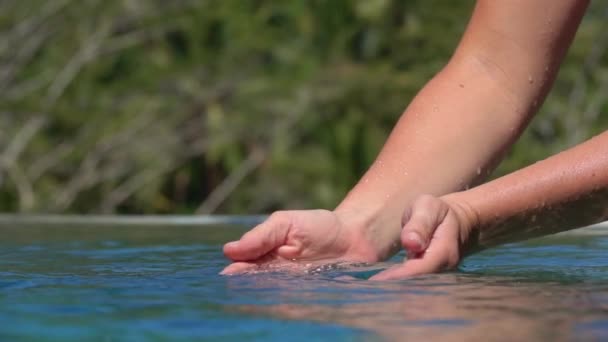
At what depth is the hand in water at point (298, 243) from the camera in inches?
72.6

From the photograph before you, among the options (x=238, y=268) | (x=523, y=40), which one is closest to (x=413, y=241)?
(x=238, y=268)

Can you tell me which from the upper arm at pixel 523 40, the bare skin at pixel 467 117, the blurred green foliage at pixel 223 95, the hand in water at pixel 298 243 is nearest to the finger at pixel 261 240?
the hand in water at pixel 298 243

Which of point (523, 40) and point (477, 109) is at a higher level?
A: point (523, 40)

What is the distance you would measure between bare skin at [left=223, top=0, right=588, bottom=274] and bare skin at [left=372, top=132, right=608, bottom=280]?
8.9 inches

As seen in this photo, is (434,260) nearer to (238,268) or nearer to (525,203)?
(525,203)

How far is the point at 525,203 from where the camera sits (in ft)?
5.84

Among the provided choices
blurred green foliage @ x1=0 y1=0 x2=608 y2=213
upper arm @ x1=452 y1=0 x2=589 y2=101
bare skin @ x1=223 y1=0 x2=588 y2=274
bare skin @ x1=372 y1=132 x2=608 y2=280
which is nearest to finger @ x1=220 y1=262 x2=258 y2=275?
Answer: bare skin @ x1=223 y1=0 x2=588 y2=274

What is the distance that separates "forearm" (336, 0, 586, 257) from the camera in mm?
2045

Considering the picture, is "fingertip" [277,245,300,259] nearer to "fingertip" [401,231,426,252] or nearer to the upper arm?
"fingertip" [401,231,426,252]

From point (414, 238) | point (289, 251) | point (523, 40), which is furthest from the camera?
point (523, 40)

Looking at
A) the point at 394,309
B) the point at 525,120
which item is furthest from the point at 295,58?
the point at 394,309

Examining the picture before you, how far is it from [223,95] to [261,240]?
4.32 metres

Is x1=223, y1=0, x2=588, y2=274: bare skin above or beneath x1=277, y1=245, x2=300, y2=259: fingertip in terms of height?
above

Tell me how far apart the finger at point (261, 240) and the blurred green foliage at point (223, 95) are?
3.98 meters
